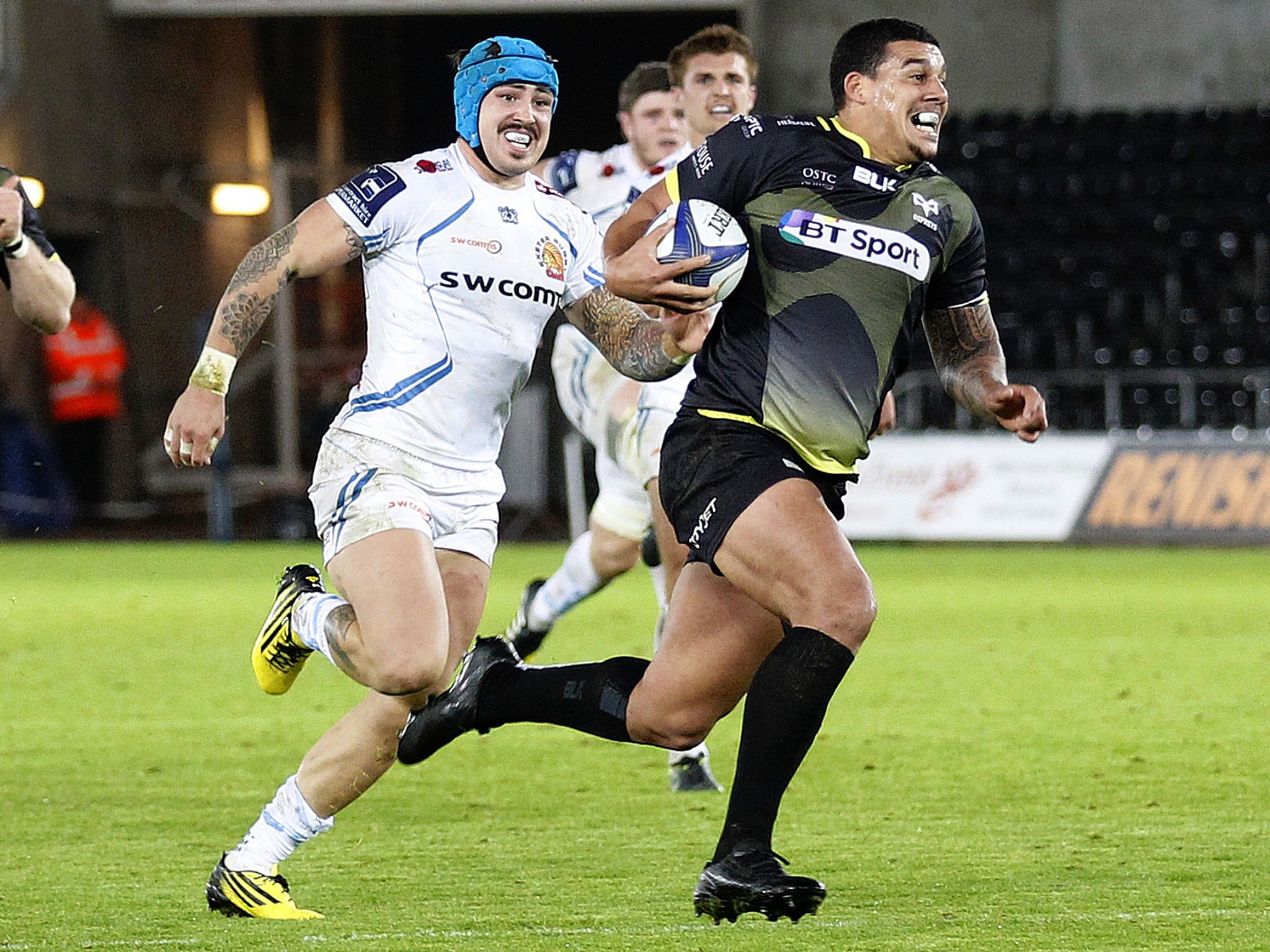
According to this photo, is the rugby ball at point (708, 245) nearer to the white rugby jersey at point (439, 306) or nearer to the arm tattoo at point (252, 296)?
the white rugby jersey at point (439, 306)

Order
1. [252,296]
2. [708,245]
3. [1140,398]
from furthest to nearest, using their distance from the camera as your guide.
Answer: [1140,398] → [252,296] → [708,245]

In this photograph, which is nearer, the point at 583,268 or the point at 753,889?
the point at 753,889

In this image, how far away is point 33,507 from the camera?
2066 cm

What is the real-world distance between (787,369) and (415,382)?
1.03 metres

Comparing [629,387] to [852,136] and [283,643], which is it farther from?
[852,136]

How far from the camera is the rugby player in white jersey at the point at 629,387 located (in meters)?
7.35

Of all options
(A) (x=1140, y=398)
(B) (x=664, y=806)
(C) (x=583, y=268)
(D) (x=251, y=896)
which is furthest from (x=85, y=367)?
(D) (x=251, y=896)

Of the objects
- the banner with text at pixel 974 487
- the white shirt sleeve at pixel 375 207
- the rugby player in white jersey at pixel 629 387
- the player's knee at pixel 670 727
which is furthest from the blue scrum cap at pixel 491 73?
the banner with text at pixel 974 487

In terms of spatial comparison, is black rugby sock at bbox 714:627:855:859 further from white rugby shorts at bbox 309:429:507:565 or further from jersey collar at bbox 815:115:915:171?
jersey collar at bbox 815:115:915:171

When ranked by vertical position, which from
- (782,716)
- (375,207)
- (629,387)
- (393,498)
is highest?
(375,207)

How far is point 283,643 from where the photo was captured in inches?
214

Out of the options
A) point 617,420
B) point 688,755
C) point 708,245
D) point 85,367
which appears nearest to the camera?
point 708,245

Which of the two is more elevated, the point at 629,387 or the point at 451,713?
the point at 629,387

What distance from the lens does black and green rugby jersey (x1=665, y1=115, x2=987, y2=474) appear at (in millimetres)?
4898
